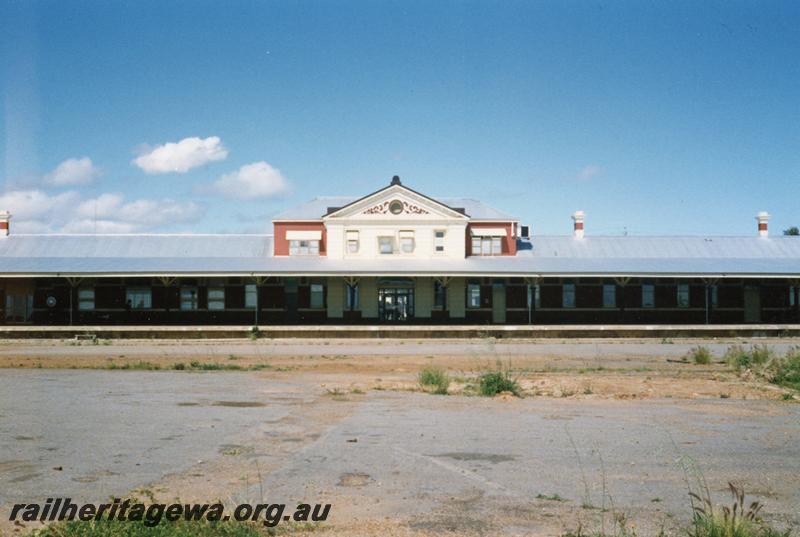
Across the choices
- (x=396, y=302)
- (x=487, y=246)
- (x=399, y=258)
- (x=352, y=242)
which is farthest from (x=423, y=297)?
(x=487, y=246)

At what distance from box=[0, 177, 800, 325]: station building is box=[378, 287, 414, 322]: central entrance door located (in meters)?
0.05

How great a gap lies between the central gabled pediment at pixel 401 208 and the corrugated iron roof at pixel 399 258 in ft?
7.17

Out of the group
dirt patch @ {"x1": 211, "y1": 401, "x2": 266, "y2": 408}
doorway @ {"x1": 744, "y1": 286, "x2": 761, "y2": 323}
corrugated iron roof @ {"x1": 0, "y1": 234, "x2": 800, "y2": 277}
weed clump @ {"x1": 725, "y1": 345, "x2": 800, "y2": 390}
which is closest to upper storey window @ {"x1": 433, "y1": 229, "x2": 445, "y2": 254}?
corrugated iron roof @ {"x1": 0, "y1": 234, "x2": 800, "y2": 277}

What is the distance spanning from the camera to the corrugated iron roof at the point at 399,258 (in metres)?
33.5

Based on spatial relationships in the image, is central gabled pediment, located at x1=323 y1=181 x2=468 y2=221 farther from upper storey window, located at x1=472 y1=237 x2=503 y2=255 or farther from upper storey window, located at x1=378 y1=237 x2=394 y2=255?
upper storey window, located at x1=472 y1=237 x2=503 y2=255

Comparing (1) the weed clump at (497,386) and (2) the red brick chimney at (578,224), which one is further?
(2) the red brick chimney at (578,224)

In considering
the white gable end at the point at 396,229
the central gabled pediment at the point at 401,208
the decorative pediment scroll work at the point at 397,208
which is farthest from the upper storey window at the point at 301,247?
the decorative pediment scroll work at the point at 397,208

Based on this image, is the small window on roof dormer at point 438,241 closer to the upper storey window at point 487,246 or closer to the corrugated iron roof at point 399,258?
the corrugated iron roof at point 399,258

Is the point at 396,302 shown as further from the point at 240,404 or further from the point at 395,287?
the point at 240,404

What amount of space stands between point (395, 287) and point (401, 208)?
3952 millimetres

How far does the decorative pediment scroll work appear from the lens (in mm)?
36562

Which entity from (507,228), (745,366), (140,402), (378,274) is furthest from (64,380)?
(507,228)

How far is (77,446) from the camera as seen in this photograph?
8.23 meters

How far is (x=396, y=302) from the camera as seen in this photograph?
119ft
